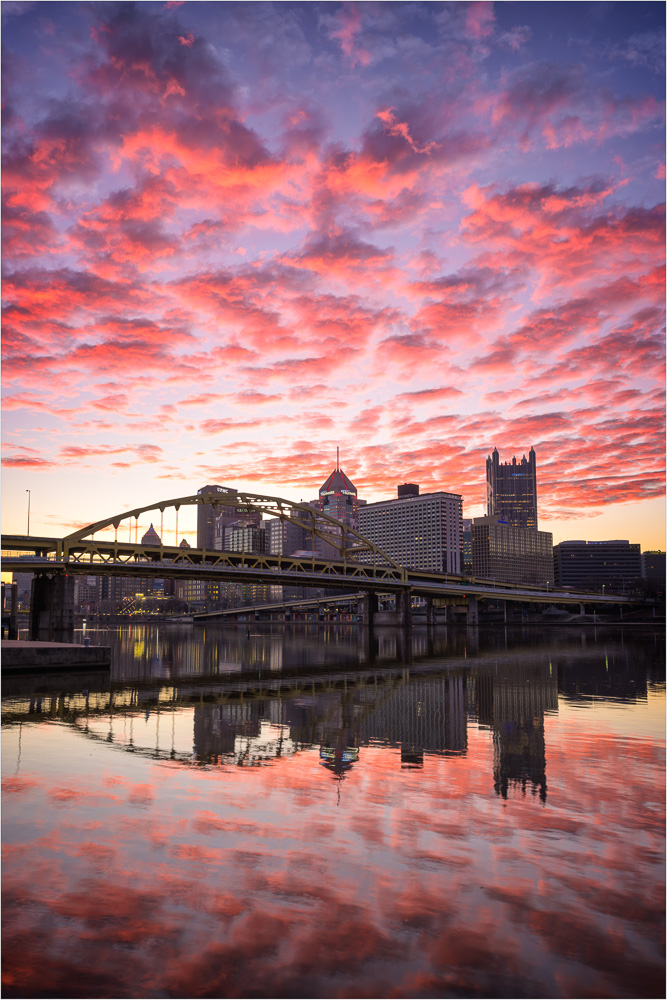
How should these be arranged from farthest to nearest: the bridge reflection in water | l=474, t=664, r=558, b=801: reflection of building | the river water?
the bridge reflection in water
l=474, t=664, r=558, b=801: reflection of building
the river water

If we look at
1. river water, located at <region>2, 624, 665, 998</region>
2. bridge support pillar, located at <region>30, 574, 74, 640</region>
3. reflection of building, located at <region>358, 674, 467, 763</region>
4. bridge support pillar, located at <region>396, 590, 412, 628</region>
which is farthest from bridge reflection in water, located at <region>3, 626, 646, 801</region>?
bridge support pillar, located at <region>396, 590, 412, 628</region>

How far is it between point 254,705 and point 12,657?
1856 centimetres

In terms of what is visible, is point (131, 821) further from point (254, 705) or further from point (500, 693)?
point (500, 693)

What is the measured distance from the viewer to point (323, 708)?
2672cm

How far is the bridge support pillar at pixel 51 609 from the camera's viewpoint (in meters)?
75.4

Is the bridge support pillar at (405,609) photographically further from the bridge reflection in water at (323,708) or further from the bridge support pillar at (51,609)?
the bridge reflection in water at (323,708)

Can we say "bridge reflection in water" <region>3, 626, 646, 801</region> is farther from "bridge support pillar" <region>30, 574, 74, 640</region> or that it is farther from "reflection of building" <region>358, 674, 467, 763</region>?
"bridge support pillar" <region>30, 574, 74, 640</region>

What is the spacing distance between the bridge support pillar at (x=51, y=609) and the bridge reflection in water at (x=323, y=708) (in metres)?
31.9

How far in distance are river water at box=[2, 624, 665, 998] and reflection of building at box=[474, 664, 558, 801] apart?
0.16 metres

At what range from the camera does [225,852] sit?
10.5m

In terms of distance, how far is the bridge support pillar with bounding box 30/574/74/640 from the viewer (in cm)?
7544

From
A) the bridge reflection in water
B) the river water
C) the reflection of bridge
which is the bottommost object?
the bridge reflection in water

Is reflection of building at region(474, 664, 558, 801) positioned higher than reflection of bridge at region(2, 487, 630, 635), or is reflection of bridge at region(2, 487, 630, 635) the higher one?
reflection of bridge at region(2, 487, 630, 635)

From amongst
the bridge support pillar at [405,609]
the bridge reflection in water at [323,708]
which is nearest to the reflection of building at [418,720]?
the bridge reflection in water at [323,708]
